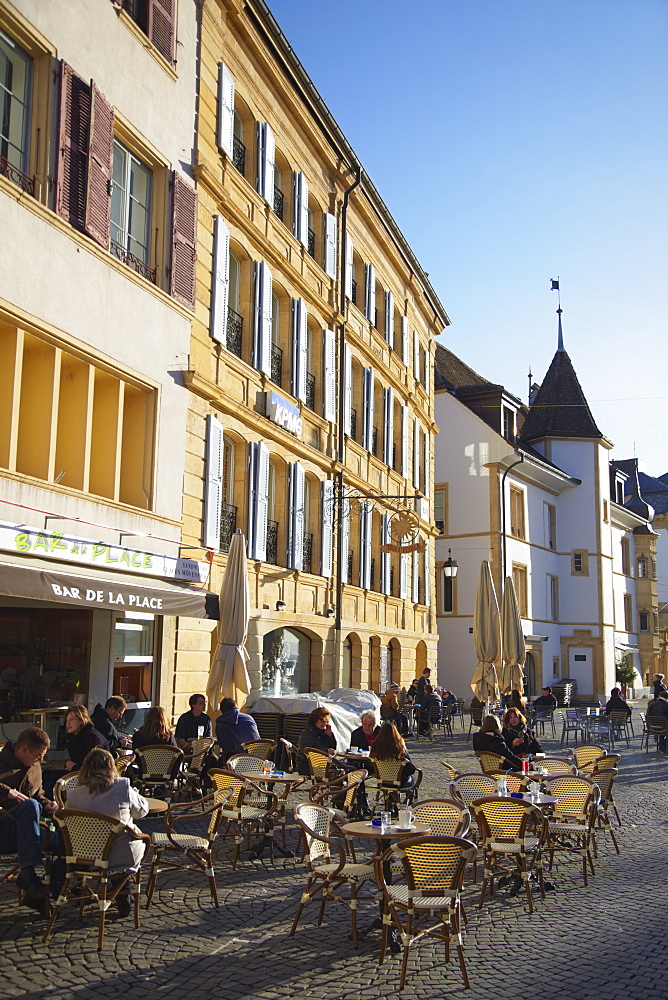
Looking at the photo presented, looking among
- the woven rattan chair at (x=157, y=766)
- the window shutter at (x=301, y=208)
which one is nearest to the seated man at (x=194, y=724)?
the woven rattan chair at (x=157, y=766)

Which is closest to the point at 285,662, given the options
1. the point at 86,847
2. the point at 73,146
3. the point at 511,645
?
the point at 511,645

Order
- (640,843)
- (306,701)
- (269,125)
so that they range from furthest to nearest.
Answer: (269,125)
(306,701)
(640,843)

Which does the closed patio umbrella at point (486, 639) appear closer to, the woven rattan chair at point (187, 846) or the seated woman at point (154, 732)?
the seated woman at point (154, 732)

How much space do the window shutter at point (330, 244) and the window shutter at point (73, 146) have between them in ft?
33.8

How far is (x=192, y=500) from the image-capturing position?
1578cm

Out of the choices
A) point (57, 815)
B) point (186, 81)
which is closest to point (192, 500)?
point (186, 81)

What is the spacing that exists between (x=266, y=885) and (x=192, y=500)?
26.7 ft

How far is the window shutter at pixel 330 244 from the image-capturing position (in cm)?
2312

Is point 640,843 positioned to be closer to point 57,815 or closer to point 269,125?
point 57,815

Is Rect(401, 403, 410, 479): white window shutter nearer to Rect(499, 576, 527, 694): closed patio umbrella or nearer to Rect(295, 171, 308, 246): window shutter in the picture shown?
Rect(499, 576, 527, 694): closed patio umbrella

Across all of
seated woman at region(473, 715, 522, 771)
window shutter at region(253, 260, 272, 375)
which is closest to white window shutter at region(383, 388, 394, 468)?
window shutter at region(253, 260, 272, 375)

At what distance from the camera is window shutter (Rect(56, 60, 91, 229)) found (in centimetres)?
1264

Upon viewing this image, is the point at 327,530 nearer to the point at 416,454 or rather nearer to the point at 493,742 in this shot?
the point at 416,454

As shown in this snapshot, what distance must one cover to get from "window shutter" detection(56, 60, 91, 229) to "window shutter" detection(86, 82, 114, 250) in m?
0.08
